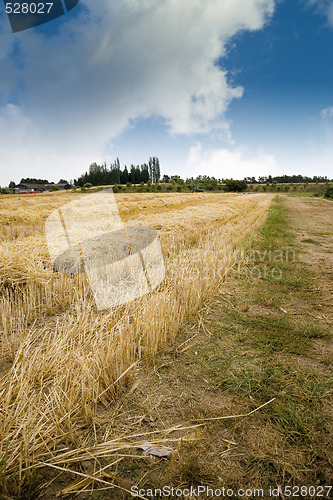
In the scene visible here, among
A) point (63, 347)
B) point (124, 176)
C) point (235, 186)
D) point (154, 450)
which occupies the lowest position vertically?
point (154, 450)

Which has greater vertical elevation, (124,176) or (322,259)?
(124,176)

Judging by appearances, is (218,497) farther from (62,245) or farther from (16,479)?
(62,245)

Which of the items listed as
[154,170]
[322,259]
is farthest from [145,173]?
[322,259]

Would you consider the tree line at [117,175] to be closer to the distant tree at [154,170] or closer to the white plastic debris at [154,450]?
the distant tree at [154,170]

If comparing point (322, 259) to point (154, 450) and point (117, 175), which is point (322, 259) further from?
point (117, 175)

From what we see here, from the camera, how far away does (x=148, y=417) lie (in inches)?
72.7

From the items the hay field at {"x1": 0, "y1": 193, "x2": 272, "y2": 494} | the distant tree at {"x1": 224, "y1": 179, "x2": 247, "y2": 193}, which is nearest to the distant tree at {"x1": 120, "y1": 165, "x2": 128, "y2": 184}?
the distant tree at {"x1": 224, "y1": 179, "x2": 247, "y2": 193}

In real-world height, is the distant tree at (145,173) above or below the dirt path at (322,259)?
above

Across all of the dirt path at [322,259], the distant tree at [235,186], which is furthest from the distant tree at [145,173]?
the dirt path at [322,259]

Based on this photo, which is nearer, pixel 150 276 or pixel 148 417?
pixel 148 417

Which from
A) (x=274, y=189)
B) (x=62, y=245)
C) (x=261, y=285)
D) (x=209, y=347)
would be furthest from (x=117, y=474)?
(x=274, y=189)

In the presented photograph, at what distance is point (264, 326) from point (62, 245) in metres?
4.10

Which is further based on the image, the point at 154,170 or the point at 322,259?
the point at 154,170

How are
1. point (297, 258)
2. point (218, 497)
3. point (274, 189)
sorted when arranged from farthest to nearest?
point (274, 189), point (297, 258), point (218, 497)
